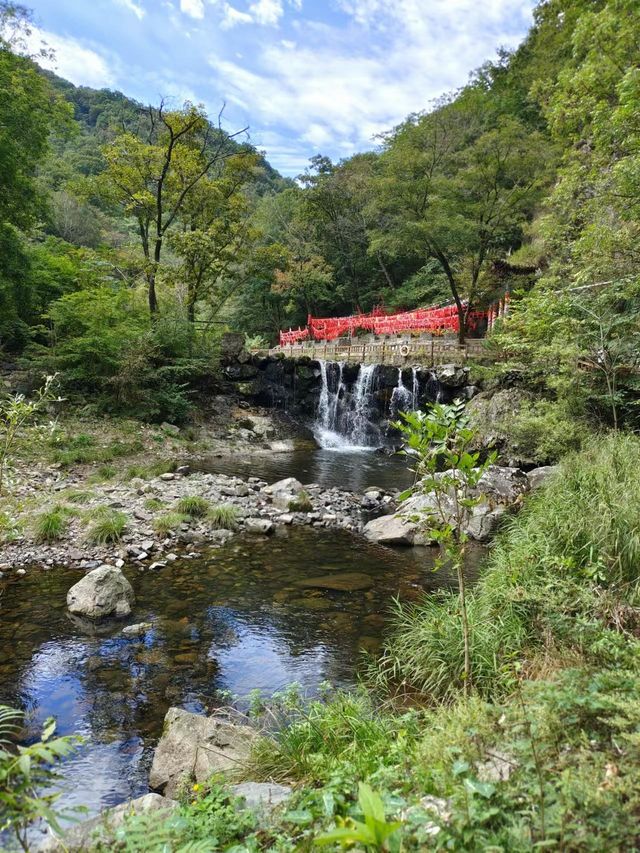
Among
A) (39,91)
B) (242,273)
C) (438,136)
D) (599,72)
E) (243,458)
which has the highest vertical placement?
(438,136)

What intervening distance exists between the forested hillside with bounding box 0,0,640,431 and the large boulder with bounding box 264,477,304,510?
6.18m

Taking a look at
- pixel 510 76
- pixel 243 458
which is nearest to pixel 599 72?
pixel 243 458

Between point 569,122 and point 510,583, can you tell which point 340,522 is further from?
point 569,122

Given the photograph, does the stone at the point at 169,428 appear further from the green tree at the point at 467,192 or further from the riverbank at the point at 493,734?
the riverbank at the point at 493,734

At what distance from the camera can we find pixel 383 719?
3.44 metres

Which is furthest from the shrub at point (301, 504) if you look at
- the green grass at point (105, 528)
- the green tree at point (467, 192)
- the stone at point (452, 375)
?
the green tree at point (467, 192)

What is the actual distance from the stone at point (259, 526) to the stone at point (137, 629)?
11.4 ft

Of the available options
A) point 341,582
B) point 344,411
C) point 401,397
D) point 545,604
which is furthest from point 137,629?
point 344,411

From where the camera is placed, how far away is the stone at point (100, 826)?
2.39 meters

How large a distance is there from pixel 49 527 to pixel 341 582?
5056mm

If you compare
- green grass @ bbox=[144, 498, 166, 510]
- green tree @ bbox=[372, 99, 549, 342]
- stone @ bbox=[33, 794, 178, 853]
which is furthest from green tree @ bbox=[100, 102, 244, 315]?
stone @ bbox=[33, 794, 178, 853]

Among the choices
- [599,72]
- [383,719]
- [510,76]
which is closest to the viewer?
[383,719]

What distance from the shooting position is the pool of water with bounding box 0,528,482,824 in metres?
4.05

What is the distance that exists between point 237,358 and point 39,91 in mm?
11675
